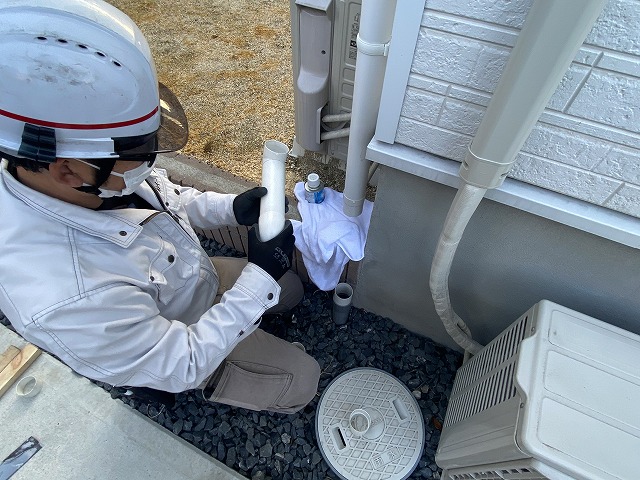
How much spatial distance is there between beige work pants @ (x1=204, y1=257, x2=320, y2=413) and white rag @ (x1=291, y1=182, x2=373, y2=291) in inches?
18.3

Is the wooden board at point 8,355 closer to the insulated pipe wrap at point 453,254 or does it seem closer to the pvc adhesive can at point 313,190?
the pvc adhesive can at point 313,190

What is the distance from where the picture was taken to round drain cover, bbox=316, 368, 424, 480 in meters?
2.20

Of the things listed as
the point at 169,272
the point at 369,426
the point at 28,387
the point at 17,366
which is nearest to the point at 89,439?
the point at 28,387

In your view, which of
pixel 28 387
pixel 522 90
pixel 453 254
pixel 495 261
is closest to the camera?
pixel 522 90

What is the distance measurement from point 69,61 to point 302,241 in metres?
1.53

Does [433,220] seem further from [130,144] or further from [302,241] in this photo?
[130,144]

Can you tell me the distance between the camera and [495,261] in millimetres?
1938

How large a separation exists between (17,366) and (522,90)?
2.95m

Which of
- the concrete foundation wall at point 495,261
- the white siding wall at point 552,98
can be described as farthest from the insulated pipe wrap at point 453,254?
the white siding wall at point 552,98

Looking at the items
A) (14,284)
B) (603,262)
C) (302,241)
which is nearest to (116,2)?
(302,241)

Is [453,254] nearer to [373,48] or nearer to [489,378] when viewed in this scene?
[489,378]

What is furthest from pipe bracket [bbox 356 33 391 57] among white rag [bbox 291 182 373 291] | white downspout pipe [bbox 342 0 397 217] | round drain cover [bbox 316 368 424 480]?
round drain cover [bbox 316 368 424 480]

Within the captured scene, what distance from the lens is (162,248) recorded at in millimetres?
1772

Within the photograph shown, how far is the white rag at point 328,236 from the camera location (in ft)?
7.88
